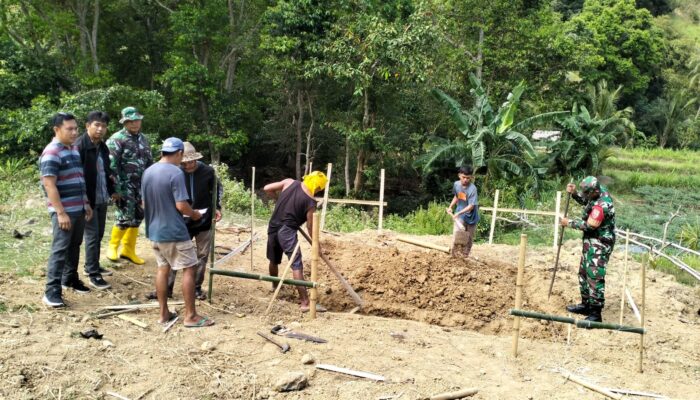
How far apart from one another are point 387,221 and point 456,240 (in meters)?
5.25

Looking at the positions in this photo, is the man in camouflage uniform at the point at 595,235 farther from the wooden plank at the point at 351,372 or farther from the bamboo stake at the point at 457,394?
the wooden plank at the point at 351,372

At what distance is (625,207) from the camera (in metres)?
17.4

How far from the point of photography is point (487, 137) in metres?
13.9

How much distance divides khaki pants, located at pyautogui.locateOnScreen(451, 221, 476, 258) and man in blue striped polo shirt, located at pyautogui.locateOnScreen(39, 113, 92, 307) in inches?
186

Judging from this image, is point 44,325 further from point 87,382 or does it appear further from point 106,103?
point 106,103

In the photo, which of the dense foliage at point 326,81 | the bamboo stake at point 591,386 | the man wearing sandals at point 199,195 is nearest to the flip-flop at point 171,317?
the man wearing sandals at point 199,195

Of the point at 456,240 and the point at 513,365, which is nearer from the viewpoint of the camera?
the point at 513,365

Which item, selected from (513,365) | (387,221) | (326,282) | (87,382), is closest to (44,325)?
(87,382)

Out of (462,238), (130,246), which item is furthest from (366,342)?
(462,238)

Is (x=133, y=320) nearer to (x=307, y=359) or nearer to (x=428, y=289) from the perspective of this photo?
(x=307, y=359)

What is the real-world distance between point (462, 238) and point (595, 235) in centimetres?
211

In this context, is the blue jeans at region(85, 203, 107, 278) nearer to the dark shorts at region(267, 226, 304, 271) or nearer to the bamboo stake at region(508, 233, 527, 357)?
the dark shorts at region(267, 226, 304, 271)

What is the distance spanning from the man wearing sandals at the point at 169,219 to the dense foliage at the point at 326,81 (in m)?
9.44

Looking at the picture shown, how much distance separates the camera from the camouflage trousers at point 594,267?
586 centimetres
